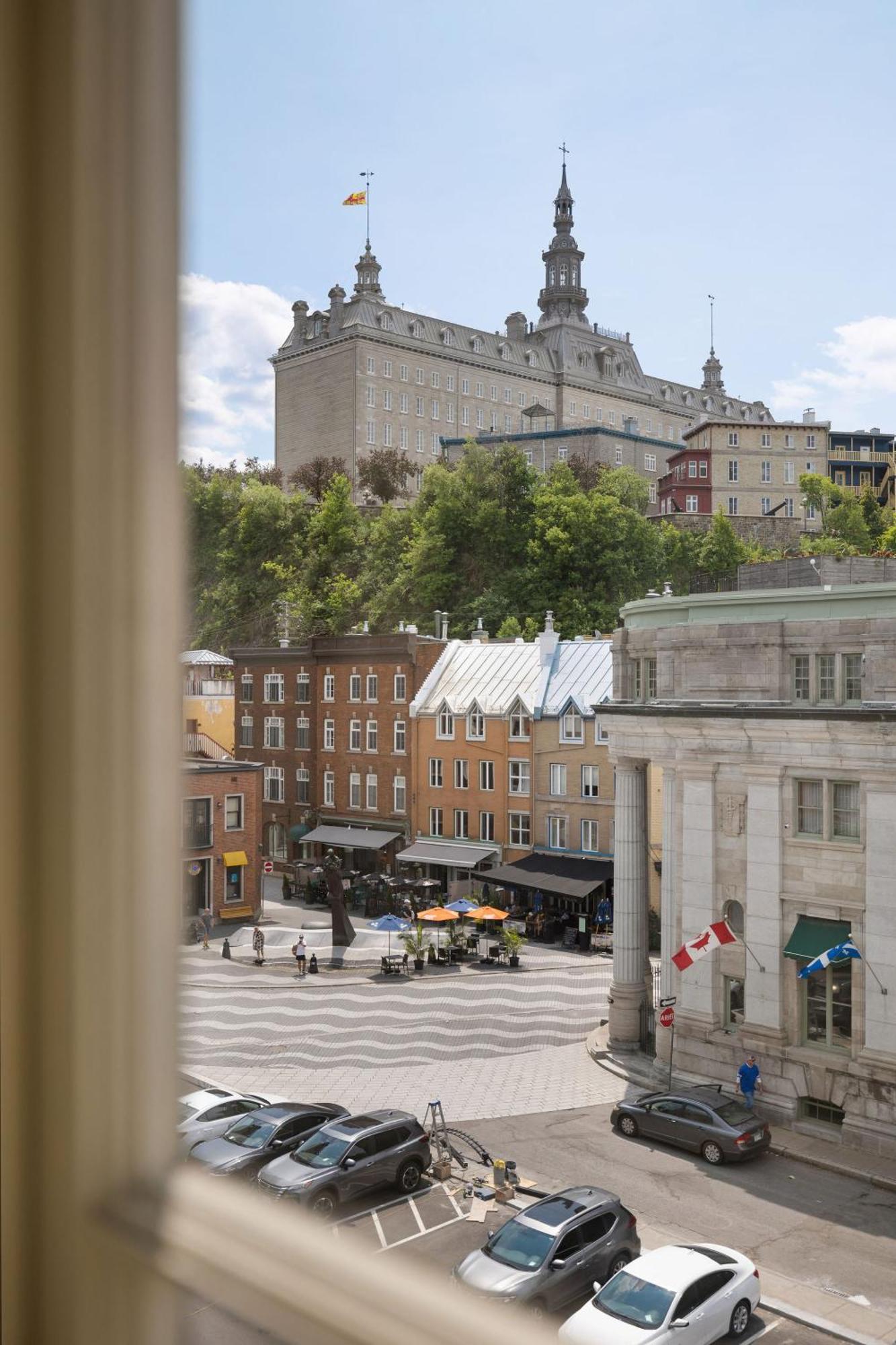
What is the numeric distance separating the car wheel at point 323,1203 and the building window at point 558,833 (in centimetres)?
1620

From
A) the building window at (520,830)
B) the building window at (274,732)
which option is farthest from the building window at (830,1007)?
the building window at (274,732)

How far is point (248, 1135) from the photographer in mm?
3000

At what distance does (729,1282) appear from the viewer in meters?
3.03

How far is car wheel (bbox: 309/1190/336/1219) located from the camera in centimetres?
179

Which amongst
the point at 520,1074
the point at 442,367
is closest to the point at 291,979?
the point at 520,1074

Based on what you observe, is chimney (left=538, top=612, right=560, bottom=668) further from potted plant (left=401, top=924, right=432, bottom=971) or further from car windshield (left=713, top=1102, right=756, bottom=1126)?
car windshield (left=713, top=1102, right=756, bottom=1126)

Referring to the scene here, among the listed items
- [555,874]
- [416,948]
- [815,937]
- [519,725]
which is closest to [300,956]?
[416,948]

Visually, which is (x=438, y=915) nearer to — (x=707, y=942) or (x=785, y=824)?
(x=707, y=942)

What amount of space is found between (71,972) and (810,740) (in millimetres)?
7745

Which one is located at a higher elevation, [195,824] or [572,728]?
[195,824]

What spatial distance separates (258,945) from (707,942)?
580 cm

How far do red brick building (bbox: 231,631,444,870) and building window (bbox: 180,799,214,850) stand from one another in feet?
62.2

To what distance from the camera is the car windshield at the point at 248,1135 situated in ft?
8.78

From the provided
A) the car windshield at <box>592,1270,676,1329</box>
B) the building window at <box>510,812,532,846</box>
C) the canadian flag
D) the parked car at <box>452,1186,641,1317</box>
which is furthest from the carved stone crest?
the building window at <box>510,812,532,846</box>
